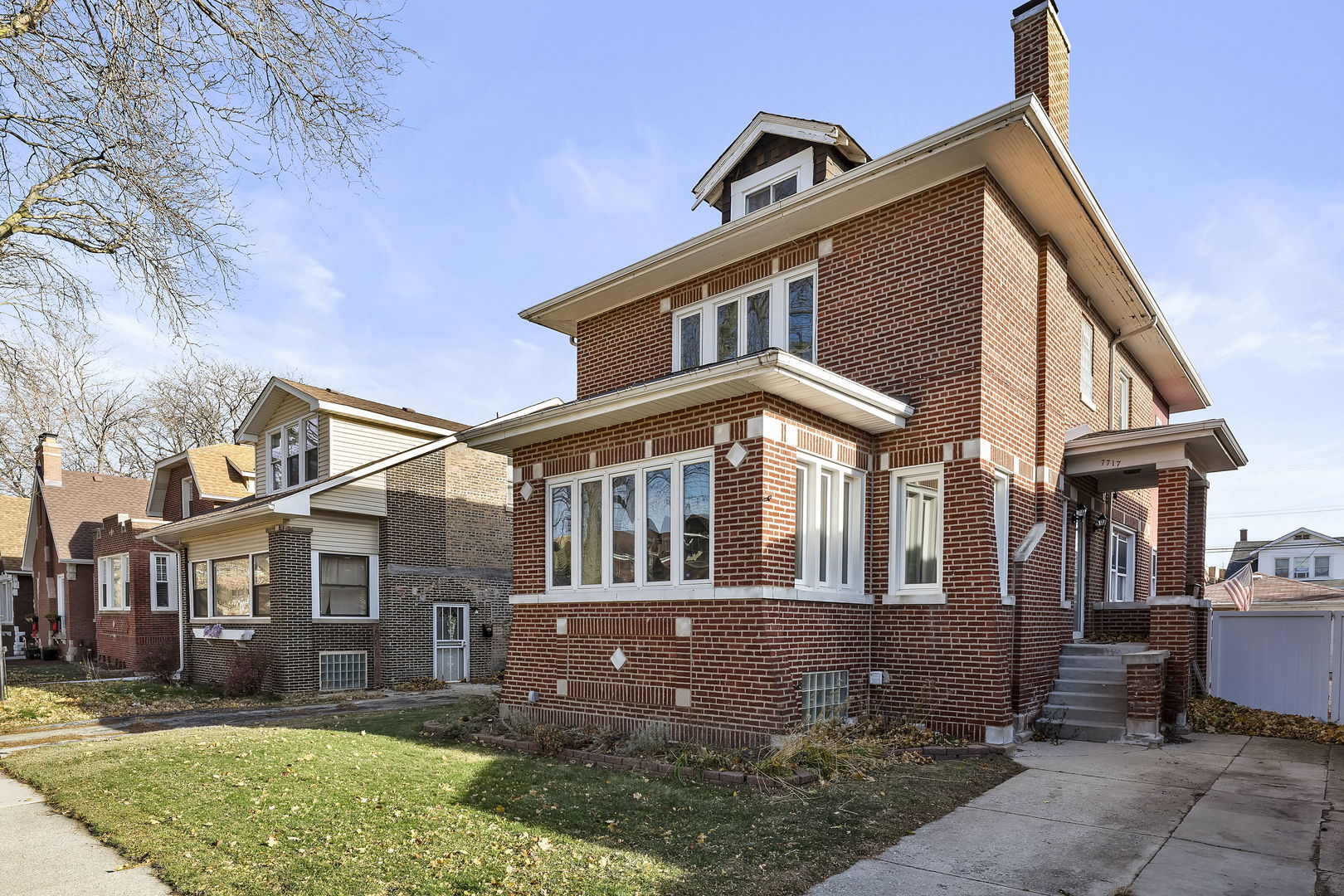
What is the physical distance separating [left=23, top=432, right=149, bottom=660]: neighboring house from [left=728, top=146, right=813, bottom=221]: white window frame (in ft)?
87.0

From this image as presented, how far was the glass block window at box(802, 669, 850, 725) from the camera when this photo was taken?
915 cm

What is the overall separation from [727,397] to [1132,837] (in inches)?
213

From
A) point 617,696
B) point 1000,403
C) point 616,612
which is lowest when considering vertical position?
point 617,696

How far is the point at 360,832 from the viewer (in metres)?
6.07

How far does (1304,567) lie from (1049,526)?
4591cm

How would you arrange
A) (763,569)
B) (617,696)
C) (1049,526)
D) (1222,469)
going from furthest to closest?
(1222,469) < (1049,526) < (617,696) < (763,569)

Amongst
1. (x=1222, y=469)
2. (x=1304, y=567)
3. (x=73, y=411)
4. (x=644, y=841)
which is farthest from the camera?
(x=1304, y=567)

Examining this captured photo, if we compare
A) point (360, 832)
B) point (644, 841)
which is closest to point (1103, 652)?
point (644, 841)

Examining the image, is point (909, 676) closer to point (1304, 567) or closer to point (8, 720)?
point (8, 720)

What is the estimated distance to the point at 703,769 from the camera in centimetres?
801

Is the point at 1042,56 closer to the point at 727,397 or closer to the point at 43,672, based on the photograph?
the point at 727,397

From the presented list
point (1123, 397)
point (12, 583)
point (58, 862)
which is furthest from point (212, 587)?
point (12, 583)

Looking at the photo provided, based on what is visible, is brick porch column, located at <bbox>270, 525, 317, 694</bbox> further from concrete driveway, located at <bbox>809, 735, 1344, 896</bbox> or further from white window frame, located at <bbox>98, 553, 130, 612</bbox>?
concrete driveway, located at <bbox>809, 735, 1344, 896</bbox>

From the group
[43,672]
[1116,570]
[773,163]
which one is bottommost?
[43,672]
